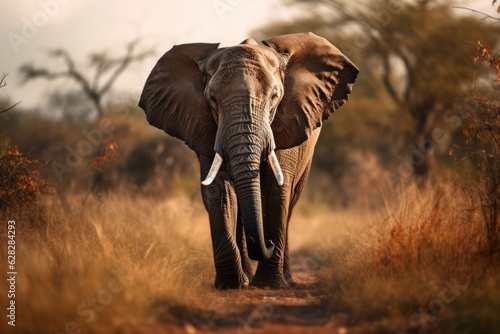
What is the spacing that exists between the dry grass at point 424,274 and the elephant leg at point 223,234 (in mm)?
1041

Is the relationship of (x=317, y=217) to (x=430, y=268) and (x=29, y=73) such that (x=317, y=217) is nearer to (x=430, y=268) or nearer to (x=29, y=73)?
(x=29, y=73)

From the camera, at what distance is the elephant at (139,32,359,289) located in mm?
9383

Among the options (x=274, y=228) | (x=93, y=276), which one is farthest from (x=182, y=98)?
(x=93, y=276)

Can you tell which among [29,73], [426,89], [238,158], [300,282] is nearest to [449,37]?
[426,89]

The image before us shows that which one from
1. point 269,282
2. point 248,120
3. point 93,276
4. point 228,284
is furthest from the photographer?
point 269,282

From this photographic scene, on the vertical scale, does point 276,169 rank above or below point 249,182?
below

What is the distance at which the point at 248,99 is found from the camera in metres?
9.39

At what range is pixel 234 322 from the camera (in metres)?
8.05

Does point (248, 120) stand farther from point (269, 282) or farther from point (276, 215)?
point (269, 282)

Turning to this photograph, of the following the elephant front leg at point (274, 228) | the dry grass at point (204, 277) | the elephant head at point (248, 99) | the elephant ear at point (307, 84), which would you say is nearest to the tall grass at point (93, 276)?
the dry grass at point (204, 277)

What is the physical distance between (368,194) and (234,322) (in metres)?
19.8

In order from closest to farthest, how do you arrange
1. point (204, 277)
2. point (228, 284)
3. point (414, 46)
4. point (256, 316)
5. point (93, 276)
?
1. point (93, 276)
2. point (256, 316)
3. point (228, 284)
4. point (204, 277)
5. point (414, 46)

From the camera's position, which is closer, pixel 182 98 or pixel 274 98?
pixel 274 98

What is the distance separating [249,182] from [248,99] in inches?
32.9
